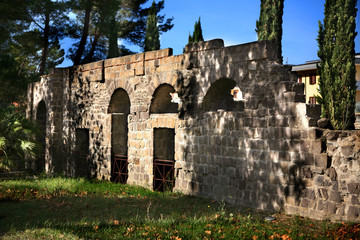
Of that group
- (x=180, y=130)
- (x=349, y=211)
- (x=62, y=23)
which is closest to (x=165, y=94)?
(x=180, y=130)

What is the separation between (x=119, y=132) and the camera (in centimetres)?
1345

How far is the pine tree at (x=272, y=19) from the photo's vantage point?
672 inches

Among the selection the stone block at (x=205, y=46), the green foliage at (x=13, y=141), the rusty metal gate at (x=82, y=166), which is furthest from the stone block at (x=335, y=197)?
the rusty metal gate at (x=82, y=166)

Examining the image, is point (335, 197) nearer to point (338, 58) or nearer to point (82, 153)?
point (338, 58)

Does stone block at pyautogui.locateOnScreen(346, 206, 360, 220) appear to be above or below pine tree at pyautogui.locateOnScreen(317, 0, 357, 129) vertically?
below

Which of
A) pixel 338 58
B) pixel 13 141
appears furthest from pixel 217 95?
pixel 338 58

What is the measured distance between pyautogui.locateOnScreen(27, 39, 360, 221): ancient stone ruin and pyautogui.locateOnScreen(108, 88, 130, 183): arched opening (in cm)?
3

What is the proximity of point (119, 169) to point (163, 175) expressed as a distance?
7.79ft

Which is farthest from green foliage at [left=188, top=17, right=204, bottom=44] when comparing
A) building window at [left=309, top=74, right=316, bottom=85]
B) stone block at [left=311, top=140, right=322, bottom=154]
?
stone block at [left=311, top=140, right=322, bottom=154]

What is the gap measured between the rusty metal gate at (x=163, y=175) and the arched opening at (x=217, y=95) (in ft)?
6.37

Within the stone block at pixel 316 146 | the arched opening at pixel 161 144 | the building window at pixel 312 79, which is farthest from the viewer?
the building window at pixel 312 79

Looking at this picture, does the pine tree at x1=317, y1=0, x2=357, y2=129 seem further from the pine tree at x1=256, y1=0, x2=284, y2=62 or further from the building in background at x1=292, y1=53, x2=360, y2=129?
the building in background at x1=292, y1=53, x2=360, y2=129

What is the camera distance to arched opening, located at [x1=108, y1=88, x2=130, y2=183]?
13.1 metres

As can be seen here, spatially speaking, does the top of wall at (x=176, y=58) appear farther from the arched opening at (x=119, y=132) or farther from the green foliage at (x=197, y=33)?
the green foliage at (x=197, y=33)
